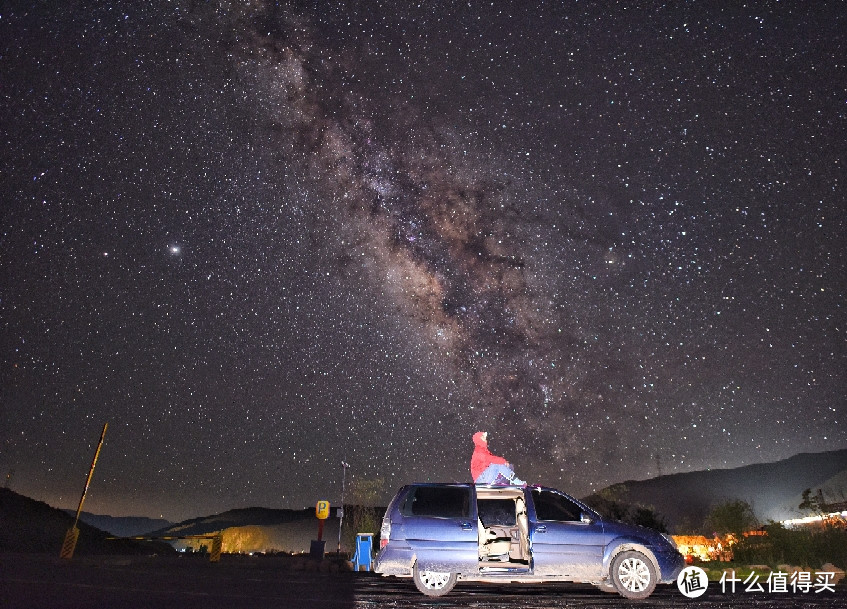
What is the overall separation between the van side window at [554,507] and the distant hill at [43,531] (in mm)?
40407

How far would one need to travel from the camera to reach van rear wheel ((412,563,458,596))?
29.6 ft

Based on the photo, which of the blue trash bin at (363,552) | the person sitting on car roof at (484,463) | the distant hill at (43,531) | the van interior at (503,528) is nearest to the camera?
the van interior at (503,528)

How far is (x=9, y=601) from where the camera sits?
6.65 m

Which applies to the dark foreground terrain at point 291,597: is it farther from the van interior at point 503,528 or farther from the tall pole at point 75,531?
the tall pole at point 75,531

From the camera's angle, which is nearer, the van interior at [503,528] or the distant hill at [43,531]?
the van interior at [503,528]

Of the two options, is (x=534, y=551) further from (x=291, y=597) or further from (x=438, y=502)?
(x=291, y=597)

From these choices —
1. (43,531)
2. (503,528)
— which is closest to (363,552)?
(503,528)

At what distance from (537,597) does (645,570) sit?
1.81 metres

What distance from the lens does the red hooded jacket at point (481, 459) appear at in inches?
572

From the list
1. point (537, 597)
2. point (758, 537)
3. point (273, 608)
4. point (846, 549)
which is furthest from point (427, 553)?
point (758, 537)

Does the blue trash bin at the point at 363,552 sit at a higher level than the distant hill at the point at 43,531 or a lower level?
lower

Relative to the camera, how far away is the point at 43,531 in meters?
55.5

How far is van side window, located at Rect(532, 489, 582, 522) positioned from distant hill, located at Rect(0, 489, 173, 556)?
40.4 m

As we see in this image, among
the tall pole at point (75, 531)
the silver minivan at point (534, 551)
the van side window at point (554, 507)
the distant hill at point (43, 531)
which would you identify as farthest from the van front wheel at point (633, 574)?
the distant hill at point (43, 531)
